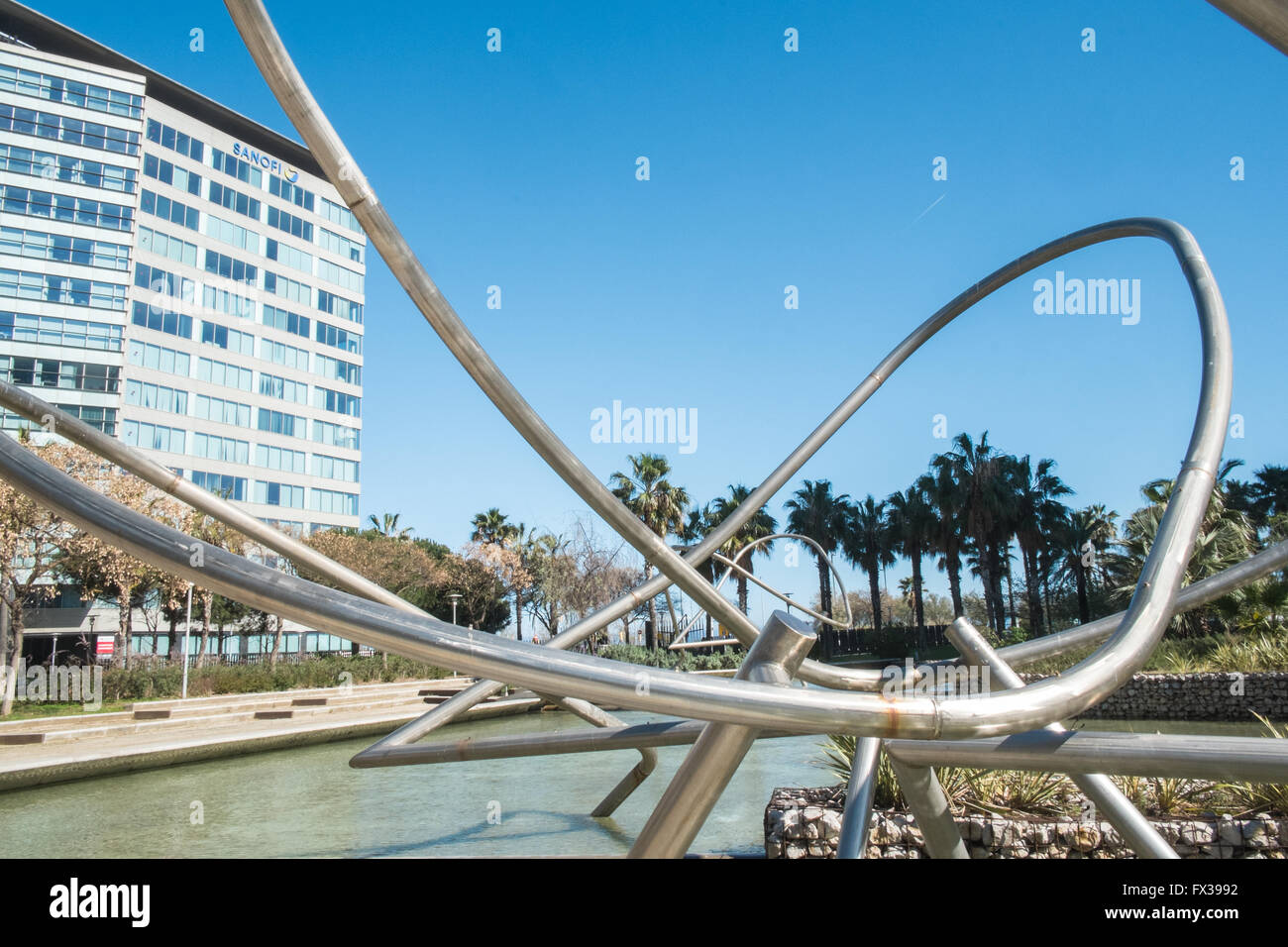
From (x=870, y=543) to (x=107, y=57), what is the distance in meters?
57.5

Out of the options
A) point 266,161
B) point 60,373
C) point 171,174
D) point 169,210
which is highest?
point 266,161

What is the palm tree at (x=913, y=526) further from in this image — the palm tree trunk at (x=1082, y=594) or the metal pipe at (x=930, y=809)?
the metal pipe at (x=930, y=809)

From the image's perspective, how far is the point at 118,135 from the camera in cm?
5288

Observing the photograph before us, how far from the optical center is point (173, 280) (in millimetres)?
54844

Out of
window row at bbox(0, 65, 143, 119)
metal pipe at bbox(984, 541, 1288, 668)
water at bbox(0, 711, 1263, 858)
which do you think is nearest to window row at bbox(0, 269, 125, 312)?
window row at bbox(0, 65, 143, 119)

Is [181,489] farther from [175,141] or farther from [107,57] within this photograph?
[107,57]

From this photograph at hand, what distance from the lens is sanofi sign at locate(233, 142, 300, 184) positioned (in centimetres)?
6059

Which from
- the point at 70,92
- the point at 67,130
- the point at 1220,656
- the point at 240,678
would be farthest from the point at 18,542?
the point at 70,92

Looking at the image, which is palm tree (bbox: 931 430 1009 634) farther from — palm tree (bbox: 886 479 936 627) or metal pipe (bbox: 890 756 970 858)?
→ metal pipe (bbox: 890 756 970 858)

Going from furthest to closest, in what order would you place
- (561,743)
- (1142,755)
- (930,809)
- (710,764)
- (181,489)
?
1. (561,743)
2. (181,489)
3. (930,809)
4. (1142,755)
5. (710,764)

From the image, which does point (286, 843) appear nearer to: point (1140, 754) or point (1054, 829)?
point (1054, 829)

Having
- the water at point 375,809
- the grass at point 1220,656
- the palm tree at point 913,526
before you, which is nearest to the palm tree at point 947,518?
the palm tree at point 913,526

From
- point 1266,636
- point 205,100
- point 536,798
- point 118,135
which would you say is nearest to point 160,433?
point 118,135
